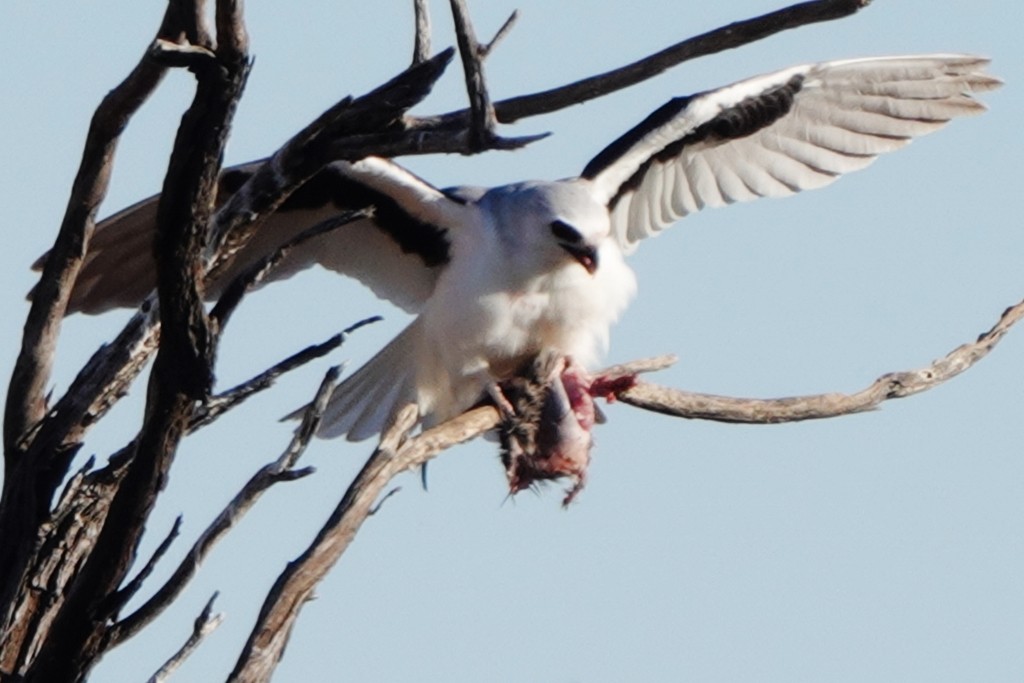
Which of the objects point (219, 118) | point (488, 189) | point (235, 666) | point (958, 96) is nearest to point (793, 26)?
point (219, 118)

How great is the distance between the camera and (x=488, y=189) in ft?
21.7

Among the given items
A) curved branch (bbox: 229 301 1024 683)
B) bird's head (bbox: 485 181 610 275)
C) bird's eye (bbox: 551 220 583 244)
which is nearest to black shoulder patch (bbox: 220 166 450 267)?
bird's head (bbox: 485 181 610 275)

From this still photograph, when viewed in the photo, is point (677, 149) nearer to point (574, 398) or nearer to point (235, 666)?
point (574, 398)

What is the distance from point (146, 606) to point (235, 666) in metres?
0.22

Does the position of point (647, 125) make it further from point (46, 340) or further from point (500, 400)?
point (46, 340)

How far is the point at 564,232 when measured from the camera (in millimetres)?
6098

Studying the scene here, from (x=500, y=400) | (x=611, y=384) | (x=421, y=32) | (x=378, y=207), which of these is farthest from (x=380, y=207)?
(x=421, y=32)

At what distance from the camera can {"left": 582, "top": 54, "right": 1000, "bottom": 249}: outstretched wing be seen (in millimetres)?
6754

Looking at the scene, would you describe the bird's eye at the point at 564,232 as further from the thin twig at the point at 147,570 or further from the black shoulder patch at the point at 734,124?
the thin twig at the point at 147,570

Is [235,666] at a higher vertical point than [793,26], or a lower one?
lower

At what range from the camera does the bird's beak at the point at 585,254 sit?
6148mm

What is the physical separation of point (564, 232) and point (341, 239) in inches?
35.6

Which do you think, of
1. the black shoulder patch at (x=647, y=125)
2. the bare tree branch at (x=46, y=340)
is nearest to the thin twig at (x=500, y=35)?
the bare tree branch at (x=46, y=340)

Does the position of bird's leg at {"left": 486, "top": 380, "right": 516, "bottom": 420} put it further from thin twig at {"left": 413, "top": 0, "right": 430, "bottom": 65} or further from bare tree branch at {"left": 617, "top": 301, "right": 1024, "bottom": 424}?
thin twig at {"left": 413, "top": 0, "right": 430, "bottom": 65}
